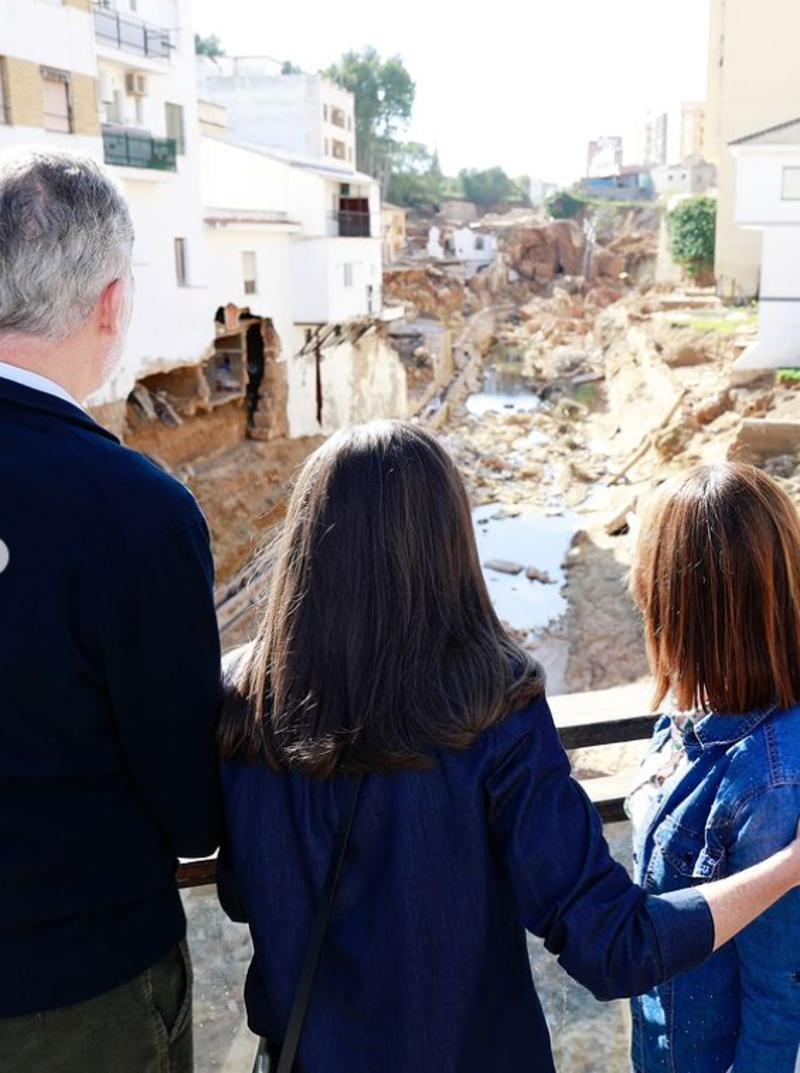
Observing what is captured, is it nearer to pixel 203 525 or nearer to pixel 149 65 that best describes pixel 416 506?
pixel 203 525

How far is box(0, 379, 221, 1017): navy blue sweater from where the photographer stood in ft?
5.18

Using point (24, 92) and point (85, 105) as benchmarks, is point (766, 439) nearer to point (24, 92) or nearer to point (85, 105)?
point (85, 105)

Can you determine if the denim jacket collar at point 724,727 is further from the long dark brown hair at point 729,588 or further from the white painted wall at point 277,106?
the white painted wall at point 277,106

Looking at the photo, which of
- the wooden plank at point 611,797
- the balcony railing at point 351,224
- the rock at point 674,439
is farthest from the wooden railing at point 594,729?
the balcony railing at point 351,224

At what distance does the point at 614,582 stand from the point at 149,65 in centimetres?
1177

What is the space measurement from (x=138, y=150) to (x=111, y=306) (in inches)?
670

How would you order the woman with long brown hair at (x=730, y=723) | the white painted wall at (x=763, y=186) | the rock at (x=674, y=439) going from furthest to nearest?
1. the white painted wall at (x=763, y=186)
2. the rock at (x=674, y=439)
3. the woman with long brown hair at (x=730, y=723)

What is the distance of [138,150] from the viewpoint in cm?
1727

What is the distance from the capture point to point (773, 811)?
5.94 feet

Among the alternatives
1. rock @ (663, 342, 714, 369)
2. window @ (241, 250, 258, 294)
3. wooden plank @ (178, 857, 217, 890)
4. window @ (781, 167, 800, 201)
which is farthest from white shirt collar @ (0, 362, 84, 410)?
rock @ (663, 342, 714, 369)

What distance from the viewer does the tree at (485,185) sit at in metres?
85.8

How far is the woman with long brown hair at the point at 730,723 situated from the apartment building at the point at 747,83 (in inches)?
1358

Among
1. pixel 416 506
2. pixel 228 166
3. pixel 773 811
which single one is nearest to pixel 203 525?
pixel 416 506

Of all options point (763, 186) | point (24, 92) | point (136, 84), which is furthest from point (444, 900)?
point (763, 186)
